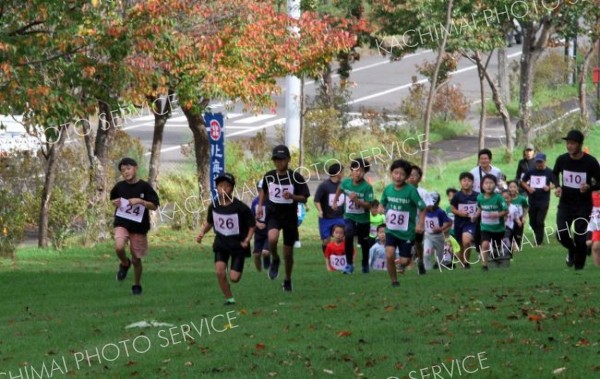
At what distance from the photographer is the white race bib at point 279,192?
17.7 m

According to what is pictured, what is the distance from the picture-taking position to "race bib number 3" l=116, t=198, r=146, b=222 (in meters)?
18.0

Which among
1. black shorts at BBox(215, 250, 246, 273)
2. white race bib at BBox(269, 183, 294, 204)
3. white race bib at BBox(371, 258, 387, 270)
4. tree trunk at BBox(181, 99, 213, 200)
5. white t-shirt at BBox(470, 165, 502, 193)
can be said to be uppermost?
tree trunk at BBox(181, 99, 213, 200)

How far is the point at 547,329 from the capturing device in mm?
12688

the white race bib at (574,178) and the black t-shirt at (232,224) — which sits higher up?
the white race bib at (574,178)

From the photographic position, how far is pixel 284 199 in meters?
17.8

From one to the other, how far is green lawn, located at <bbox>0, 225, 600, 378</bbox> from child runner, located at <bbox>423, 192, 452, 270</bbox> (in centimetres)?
93

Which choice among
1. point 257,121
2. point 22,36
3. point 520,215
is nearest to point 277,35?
point 520,215

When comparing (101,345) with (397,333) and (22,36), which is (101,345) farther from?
(22,36)

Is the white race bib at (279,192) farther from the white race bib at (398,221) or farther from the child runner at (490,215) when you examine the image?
the child runner at (490,215)

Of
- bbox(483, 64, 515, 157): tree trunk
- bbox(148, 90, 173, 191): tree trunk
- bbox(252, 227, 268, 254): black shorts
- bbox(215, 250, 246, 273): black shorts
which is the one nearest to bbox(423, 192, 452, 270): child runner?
bbox(252, 227, 268, 254): black shorts

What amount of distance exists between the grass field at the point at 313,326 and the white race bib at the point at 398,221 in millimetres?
766

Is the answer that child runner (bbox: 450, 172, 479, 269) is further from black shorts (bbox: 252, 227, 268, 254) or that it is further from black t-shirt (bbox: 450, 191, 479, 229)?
black shorts (bbox: 252, 227, 268, 254)

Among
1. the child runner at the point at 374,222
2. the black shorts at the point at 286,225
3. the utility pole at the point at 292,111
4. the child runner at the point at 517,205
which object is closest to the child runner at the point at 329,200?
the child runner at the point at 374,222

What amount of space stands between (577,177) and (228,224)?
4.70 metres
